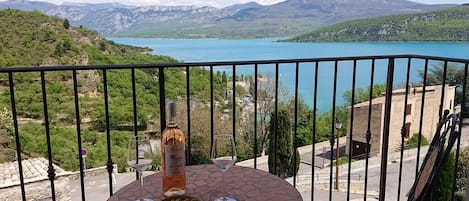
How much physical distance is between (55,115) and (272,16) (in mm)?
30062

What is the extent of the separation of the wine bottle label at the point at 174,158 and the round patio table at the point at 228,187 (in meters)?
0.12

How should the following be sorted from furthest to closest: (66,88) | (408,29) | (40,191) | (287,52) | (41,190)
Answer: (287,52)
(66,88)
(408,29)
(41,190)
(40,191)

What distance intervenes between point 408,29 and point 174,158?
21.9m

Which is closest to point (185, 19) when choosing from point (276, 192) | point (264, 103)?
point (264, 103)

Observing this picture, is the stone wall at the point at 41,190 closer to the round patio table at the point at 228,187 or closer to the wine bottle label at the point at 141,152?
the round patio table at the point at 228,187

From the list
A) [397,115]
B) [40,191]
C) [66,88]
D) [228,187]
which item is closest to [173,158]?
[228,187]

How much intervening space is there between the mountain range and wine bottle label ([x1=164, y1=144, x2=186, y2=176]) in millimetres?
28313

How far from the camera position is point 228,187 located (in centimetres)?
124

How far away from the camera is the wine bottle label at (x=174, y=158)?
1.08 metres

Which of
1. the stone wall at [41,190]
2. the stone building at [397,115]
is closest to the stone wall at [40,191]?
the stone wall at [41,190]

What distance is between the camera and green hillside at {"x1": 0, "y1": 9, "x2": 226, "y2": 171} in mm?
19625

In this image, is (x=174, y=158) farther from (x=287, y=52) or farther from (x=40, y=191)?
(x=287, y=52)

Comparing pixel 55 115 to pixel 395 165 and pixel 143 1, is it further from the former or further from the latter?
pixel 143 1

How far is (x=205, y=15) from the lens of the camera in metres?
50.6
